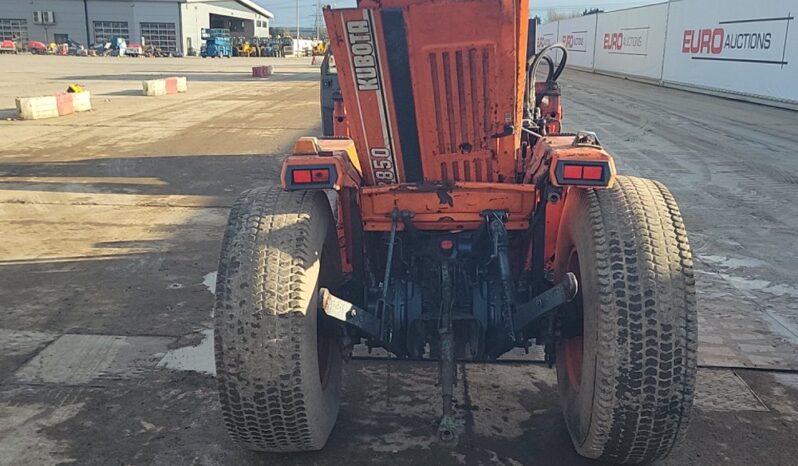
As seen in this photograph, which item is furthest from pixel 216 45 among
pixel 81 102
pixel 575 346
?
pixel 575 346

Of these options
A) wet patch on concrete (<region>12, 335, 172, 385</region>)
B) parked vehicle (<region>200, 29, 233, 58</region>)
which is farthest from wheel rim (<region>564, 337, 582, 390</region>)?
parked vehicle (<region>200, 29, 233, 58</region>)

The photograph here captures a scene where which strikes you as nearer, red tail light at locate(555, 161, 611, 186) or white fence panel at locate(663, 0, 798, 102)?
red tail light at locate(555, 161, 611, 186)

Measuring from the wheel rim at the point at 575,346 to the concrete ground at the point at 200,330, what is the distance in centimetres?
37

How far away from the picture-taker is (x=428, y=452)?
11.7 ft

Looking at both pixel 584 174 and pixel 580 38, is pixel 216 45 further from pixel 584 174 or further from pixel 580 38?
pixel 584 174

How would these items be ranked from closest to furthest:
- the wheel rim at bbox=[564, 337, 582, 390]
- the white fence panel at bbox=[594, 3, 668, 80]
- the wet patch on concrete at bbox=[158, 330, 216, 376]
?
the wheel rim at bbox=[564, 337, 582, 390] < the wet patch on concrete at bbox=[158, 330, 216, 376] < the white fence panel at bbox=[594, 3, 668, 80]

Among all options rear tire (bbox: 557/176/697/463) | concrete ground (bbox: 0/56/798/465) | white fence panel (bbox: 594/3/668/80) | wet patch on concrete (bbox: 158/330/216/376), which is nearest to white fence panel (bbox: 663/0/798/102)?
white fence panel (bbox: 594/3/668/80)

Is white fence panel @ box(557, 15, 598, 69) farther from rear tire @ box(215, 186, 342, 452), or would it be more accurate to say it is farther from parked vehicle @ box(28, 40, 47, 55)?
parked vehicle @ box(28, 40, 47, 55)

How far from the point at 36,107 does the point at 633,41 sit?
24.6 metres

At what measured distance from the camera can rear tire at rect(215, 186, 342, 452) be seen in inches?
119

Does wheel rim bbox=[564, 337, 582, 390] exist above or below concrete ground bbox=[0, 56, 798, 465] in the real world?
above

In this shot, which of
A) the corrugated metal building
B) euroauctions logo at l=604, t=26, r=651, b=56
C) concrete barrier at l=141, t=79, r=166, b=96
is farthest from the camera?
the corrugated metal building

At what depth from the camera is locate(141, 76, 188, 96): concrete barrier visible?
24359mm

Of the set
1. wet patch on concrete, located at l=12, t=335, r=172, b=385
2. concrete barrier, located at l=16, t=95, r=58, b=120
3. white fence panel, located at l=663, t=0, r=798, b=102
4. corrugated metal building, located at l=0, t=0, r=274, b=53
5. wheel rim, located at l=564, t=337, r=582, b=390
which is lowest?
wet patch on concrete, located at l=12, t=335, r=172, b=385
